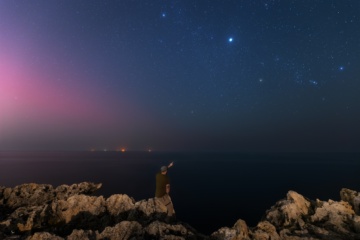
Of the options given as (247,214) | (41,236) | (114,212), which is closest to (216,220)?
(247,214)

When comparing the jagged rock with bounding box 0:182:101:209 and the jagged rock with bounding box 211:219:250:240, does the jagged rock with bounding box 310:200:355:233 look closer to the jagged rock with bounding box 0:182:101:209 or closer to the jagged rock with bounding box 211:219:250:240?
the jagged rock with bounding box 211:219:250:240

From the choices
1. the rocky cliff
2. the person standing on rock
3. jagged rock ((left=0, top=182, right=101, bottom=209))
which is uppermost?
the person standing on rock

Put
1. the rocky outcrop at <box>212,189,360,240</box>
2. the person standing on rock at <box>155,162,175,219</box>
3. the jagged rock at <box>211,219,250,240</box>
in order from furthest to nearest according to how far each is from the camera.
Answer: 1. the person standing on rock at <box>155,162,175,219</box>
2. the rocky outcrop at <box>212,189,360,240</box>
3. the jagged rock at <box>211,219,250,240</box>

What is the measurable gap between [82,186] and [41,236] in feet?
83.5

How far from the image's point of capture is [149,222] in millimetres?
12812

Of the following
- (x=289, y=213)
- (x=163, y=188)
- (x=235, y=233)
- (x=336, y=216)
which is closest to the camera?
(x=235, y=233)

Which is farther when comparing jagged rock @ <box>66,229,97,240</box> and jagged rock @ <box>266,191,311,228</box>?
jagged rock @ <box>266,191,311,228</box>

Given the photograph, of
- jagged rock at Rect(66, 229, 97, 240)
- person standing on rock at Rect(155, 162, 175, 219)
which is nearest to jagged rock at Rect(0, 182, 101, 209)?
person standing on rock at Rect(155, 162, 175, 219)

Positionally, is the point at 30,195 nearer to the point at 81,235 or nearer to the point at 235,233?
the point at 81,235

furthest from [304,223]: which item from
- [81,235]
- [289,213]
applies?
[81,235]

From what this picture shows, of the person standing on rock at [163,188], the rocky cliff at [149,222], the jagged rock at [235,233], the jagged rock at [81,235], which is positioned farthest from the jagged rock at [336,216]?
the jagged rock at [81,235]

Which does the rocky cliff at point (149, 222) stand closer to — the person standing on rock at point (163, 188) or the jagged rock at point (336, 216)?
the jagged rock at point (336, 216)

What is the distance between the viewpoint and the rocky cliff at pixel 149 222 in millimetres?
10195

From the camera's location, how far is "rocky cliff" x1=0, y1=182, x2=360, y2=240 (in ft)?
33.4
